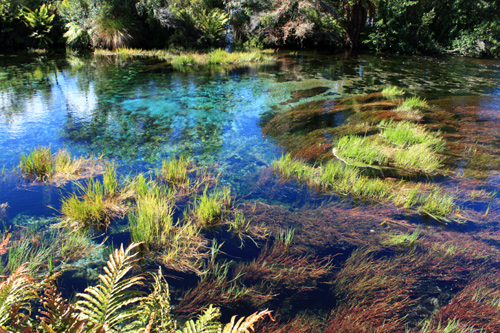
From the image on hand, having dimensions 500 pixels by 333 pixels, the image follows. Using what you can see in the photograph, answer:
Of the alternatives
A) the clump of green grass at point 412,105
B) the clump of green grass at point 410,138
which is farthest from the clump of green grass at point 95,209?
the clump of green grass at point 412,105

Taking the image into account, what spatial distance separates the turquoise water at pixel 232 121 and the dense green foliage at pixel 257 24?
136 inches

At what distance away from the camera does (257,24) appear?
62.1 ft

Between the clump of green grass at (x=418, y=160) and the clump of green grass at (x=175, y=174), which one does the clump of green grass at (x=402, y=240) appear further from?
the clump of green grass at (x=175, y=174)

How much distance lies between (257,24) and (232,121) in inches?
549

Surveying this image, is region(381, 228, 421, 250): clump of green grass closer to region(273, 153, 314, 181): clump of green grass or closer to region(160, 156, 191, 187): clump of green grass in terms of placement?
region(273, 153, 314, 181): clump of green grass

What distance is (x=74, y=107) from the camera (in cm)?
795

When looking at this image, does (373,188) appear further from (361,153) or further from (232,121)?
(232,121)

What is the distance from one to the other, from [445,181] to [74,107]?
8559 mm

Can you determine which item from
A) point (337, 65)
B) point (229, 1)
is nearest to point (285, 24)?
point (229, 1)

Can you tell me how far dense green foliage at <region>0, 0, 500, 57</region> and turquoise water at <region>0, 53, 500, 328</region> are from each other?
3459 mm

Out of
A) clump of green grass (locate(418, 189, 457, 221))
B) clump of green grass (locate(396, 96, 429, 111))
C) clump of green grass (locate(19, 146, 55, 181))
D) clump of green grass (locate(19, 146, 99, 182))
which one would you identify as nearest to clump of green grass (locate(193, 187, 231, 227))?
clump of green grass (locate(19, 146, 99, 182))

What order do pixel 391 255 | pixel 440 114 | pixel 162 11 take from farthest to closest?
pixel 162 11 → pixel 440 114 → pixel 391 255

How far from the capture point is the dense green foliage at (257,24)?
55.6ft

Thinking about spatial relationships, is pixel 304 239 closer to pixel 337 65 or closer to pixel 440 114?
pixel 440 114
